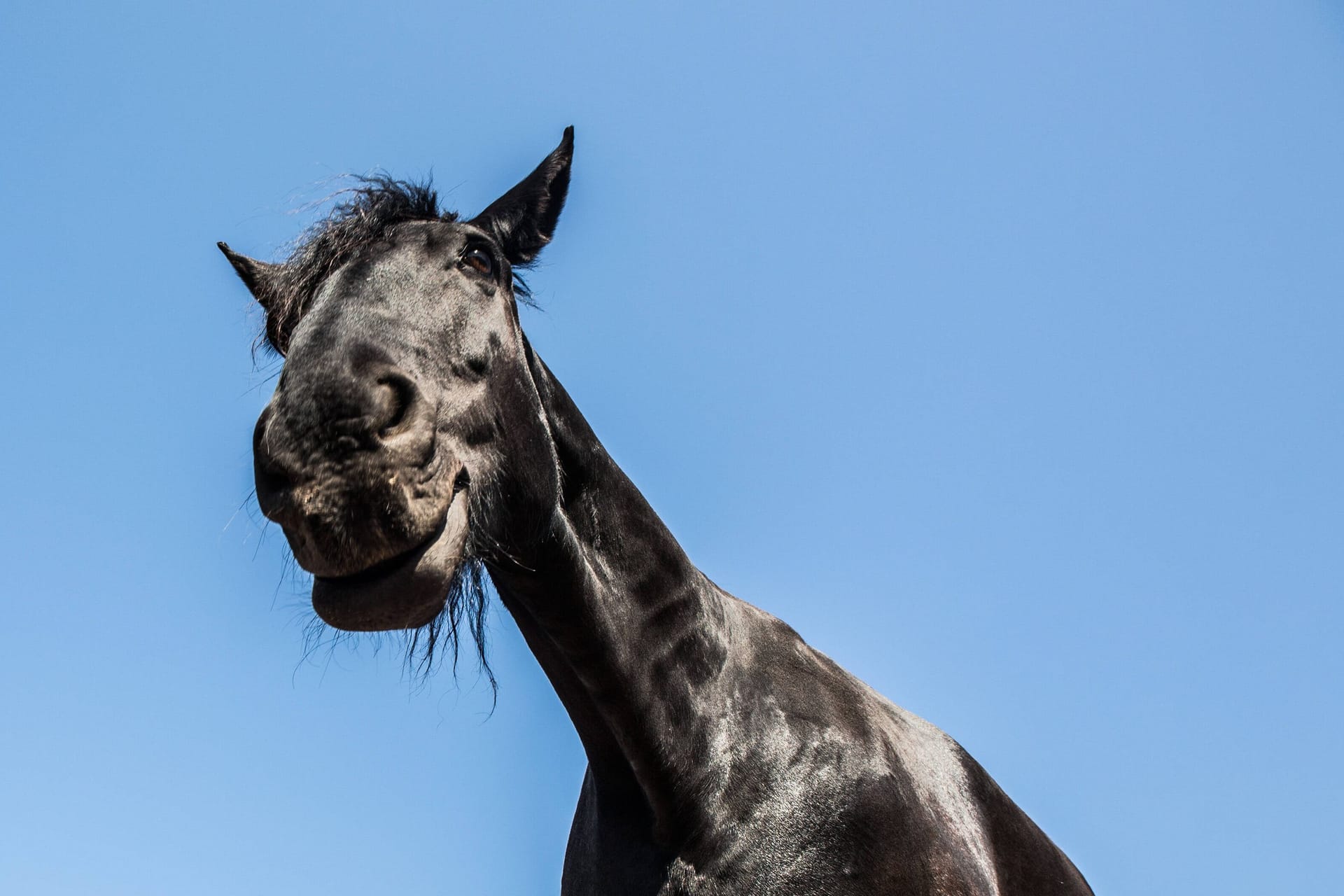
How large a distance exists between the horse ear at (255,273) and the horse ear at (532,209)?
797mm

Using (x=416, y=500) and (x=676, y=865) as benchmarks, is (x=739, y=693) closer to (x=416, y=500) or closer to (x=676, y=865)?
(x=676, y=865)

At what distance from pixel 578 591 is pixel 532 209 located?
1528mm

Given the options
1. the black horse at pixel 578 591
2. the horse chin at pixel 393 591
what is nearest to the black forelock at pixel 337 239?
the black horse at pixel 578 591

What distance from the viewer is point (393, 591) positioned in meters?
2.77

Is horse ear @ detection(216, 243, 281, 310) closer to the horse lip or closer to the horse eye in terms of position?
the horse eye

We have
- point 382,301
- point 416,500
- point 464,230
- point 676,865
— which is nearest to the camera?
point 416,500

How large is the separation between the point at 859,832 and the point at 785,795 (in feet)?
0.89

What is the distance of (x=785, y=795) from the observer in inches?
144

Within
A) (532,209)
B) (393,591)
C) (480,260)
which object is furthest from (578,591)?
(532,209)

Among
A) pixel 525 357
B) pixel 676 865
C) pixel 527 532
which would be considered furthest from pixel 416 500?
pixel 676 865

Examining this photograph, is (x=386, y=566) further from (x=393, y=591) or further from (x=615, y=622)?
(x=615, y=622)

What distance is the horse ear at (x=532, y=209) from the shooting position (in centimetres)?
407

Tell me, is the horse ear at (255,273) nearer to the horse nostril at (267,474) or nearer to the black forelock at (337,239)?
the black forelock at (337,239)

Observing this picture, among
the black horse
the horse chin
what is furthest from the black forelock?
the horse chin
